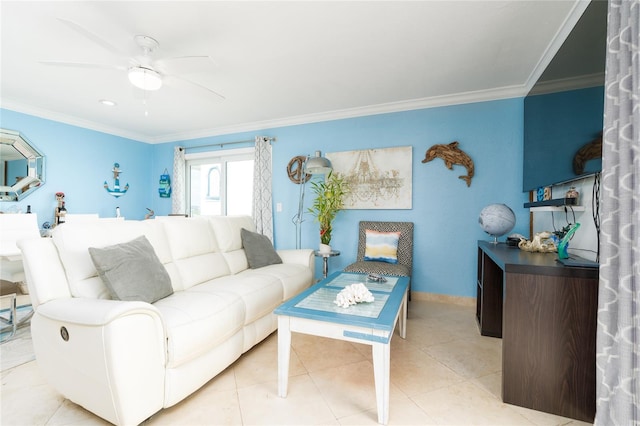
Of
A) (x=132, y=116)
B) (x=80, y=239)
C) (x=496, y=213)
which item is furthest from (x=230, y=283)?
(x=132, y=116)

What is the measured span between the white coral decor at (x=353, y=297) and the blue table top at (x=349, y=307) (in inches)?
1.0

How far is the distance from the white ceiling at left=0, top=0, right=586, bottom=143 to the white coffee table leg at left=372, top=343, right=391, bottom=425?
6.77 feet

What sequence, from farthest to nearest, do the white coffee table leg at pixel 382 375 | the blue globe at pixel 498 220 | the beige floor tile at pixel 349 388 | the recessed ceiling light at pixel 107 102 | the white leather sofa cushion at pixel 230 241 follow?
the recessed ceiling light at pixel 107 102 → the white leather sofa cushion at pixel 230 241 → the blue globe at pixel 498 220 → the beige floor tile at pixel 349 388 → the white coffee table leg at pixel 382 375

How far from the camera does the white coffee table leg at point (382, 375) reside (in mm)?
1405

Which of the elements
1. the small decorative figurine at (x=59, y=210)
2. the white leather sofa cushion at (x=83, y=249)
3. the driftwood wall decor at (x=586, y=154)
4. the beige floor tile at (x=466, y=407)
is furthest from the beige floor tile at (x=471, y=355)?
the small decorative figurine at (x=59, y=210)

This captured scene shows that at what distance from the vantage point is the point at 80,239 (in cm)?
172

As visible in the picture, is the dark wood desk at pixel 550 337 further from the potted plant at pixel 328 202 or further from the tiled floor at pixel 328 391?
the potted plant at pixel 328 202

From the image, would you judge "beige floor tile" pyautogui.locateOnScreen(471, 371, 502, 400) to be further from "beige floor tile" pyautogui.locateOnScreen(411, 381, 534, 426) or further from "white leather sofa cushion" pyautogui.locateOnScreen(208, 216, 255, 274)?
"white leather sofa cushion" pyautogui.locateOnScreen(208, 216, 255, 274)

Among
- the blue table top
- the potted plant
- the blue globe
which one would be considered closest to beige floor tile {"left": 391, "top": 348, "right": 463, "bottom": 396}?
the blue table top

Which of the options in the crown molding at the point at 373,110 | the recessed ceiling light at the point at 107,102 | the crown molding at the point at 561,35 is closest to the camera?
the crown molding at the point at 561,35

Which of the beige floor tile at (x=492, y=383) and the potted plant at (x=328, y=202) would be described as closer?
the beige floor tile at (x=492, y=383)

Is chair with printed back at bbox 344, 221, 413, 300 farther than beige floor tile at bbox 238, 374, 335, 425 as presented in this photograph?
Yes

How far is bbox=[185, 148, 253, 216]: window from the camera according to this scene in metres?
4.59

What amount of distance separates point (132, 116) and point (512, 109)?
4.86m
